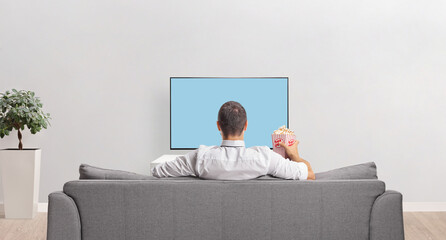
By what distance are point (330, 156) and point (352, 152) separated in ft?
0.77

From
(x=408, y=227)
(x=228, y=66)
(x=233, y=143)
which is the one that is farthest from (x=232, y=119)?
(x=228, y=66)

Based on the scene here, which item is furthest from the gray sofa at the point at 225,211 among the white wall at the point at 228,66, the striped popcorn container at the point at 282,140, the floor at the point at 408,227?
the white wall at the point at 228,66

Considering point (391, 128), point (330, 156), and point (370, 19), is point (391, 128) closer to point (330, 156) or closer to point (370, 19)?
point (330, 156)

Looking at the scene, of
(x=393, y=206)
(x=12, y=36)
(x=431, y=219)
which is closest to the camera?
(x=393, y=206)

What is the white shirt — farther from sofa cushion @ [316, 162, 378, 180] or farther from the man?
sofa cushion @ [316, 162, 378, 180]

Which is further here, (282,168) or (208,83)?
(208,83)

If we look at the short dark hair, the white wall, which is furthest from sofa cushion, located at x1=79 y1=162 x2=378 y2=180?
the white wall

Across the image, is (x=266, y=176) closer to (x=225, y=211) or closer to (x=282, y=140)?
(x=225, y=211)

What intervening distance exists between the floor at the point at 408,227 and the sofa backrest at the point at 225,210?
235cm

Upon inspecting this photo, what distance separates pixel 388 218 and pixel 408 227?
2805 mm

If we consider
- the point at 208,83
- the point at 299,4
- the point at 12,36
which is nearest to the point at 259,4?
the point at 299,4

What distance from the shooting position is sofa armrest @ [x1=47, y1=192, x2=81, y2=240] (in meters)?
2.21

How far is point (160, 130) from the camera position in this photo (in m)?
5.68

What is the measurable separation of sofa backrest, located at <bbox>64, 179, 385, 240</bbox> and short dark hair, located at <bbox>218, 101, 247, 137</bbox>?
1.12 feet
